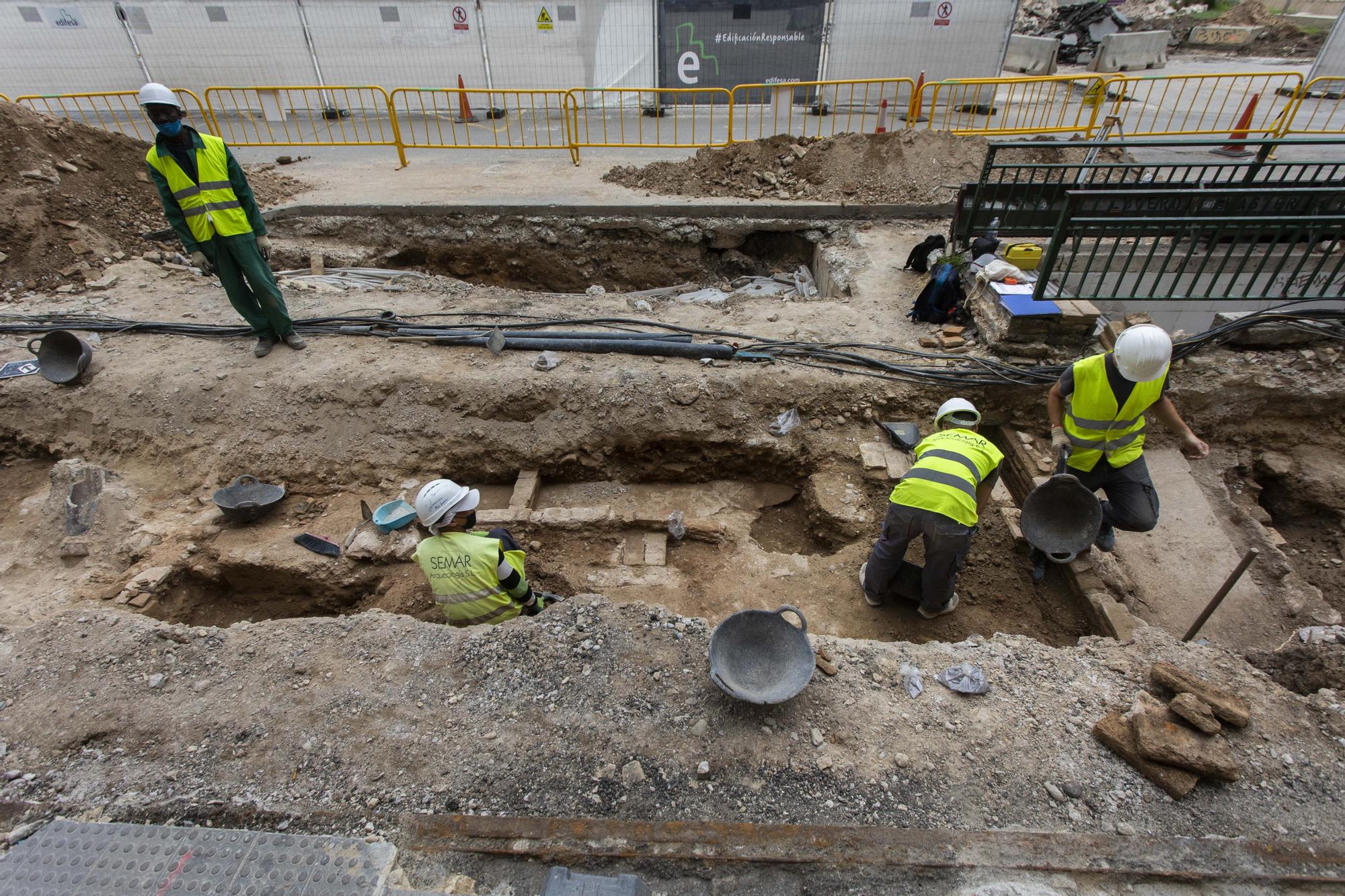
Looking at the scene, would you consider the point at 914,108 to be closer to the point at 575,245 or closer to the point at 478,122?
the point at 575,245

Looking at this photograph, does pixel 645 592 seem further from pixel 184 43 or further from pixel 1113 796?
pixel 184 43

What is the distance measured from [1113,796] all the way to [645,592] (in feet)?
9.46

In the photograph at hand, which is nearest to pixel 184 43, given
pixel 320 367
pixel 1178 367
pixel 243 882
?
pixel 320 367

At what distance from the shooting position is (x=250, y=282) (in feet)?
17.9

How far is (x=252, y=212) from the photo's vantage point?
5270mm

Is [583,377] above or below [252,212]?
below

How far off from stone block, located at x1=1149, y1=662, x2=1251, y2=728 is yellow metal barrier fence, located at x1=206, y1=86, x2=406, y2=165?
1270cm

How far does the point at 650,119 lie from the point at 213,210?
949 cm

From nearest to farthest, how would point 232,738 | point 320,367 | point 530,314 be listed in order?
point 232,738, point 320,367, point 530,314

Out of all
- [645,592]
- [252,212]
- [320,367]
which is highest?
[252,212]

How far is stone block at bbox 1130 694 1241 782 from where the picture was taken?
246cm

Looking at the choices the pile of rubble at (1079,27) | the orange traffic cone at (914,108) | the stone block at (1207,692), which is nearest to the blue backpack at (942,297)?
the stone block at (1207,692)

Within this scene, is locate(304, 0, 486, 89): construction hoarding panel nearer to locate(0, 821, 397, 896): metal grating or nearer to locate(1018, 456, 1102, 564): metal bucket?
locate(1018, 456, 1102, 564): metal bucket

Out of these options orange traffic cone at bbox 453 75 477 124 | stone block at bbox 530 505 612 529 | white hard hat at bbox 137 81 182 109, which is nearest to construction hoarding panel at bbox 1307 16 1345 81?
stone block at bbox 530 505 612 529
